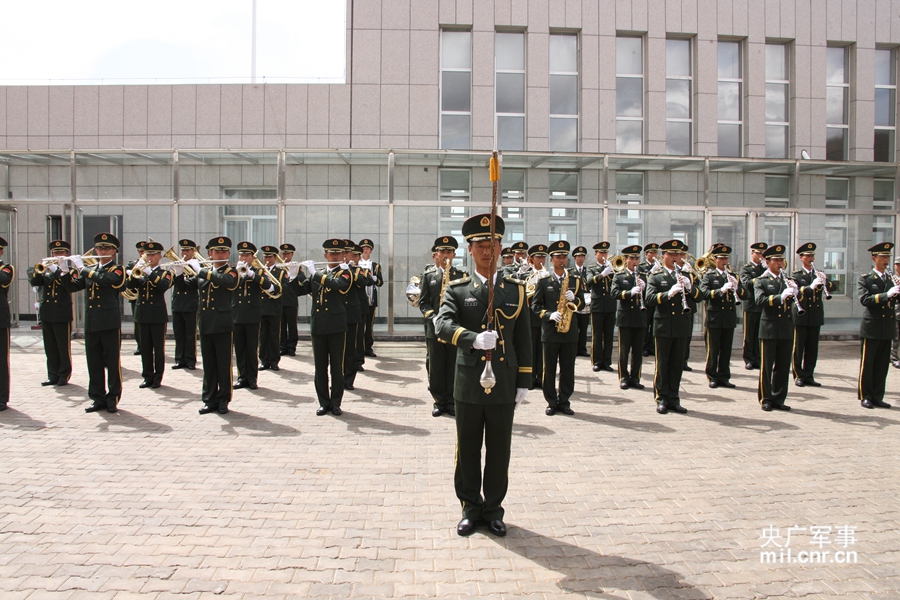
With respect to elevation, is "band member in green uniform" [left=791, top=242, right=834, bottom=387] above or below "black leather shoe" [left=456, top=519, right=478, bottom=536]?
above

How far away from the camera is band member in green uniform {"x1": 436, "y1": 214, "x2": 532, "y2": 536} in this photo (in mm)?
4164

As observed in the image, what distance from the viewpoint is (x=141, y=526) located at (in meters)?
4.22

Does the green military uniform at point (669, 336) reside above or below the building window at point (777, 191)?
below

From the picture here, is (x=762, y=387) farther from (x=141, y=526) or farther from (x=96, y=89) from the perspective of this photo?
(x=96, y=89)

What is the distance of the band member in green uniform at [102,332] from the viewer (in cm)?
755

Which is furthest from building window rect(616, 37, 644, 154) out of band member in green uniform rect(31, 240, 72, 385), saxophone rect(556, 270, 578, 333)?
Answer: band member in green uniform rect(31, 240, 72, 385)

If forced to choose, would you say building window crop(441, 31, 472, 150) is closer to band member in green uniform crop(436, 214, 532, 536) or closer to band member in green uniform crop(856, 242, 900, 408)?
band member in green uniform crop(856, 242, 900, 408)

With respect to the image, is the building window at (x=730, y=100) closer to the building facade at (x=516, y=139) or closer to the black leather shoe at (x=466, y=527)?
the building facade at (x=516, y=139)

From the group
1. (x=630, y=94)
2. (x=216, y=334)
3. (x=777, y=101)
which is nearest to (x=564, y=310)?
(x=216, y=334)

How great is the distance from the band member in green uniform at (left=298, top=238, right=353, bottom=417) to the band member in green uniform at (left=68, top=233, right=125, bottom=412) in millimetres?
2462

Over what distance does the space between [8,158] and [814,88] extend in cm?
2220

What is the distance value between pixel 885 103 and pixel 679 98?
6.78 meters

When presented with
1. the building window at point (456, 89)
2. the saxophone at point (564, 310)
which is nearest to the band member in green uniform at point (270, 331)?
the saxophone at point (564, 310)

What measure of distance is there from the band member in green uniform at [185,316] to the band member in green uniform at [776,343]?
8601 mm
